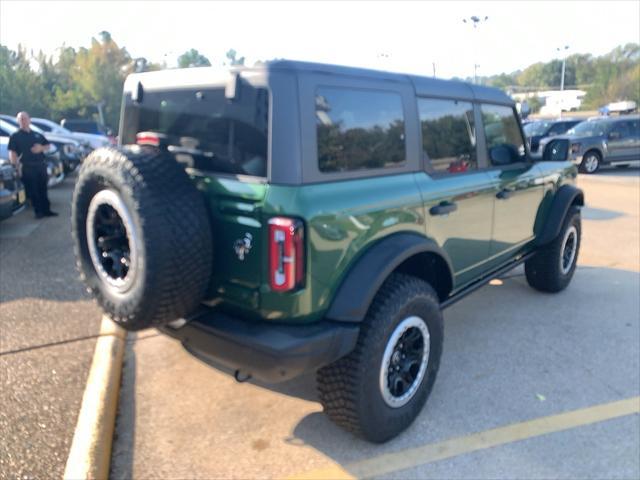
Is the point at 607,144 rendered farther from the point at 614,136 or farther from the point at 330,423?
the point at 330,423

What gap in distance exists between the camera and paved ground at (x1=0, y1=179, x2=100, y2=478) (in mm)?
2758

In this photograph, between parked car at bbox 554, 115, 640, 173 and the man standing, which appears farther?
parked car at bbox 554, 115, 640, 173

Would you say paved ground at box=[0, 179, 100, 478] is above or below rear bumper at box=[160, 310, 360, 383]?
below

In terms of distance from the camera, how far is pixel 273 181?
2344 mm

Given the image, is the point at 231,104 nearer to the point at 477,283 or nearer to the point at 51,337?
the point at 477,283

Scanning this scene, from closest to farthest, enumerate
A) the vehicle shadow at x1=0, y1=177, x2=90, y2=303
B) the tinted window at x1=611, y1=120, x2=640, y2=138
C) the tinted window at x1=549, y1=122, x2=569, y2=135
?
1. the vehicle shadow at x1=0, y1=177, x2=90, y2=303
2. the tinted window at x1=611, y1=120, x2=640, y2=138
3. the tinted window at x1=549, y1=122, x2=569, y2=135

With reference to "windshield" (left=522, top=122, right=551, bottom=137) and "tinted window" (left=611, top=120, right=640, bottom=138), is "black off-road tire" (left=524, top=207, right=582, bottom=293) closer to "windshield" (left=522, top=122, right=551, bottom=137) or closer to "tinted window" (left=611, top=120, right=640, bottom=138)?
"tinted window" (left=611, top=120, right=640, bottom=138)

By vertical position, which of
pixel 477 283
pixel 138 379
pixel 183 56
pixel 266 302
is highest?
pixel 183 56

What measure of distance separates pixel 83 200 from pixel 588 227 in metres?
7.52

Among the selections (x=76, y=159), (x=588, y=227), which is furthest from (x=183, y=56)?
(x=588, y=227)

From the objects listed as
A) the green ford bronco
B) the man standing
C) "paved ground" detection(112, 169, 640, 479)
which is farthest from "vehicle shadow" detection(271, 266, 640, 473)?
the man standing

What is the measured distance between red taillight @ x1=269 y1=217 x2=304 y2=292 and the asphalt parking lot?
1040 millimetres

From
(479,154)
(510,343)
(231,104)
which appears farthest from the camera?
(510,343)

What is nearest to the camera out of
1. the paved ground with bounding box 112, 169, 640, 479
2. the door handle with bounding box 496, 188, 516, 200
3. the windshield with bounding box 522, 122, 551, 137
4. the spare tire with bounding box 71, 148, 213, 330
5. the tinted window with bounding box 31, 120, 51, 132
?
the spare tire with bounding box 71, 148, 213, 330
